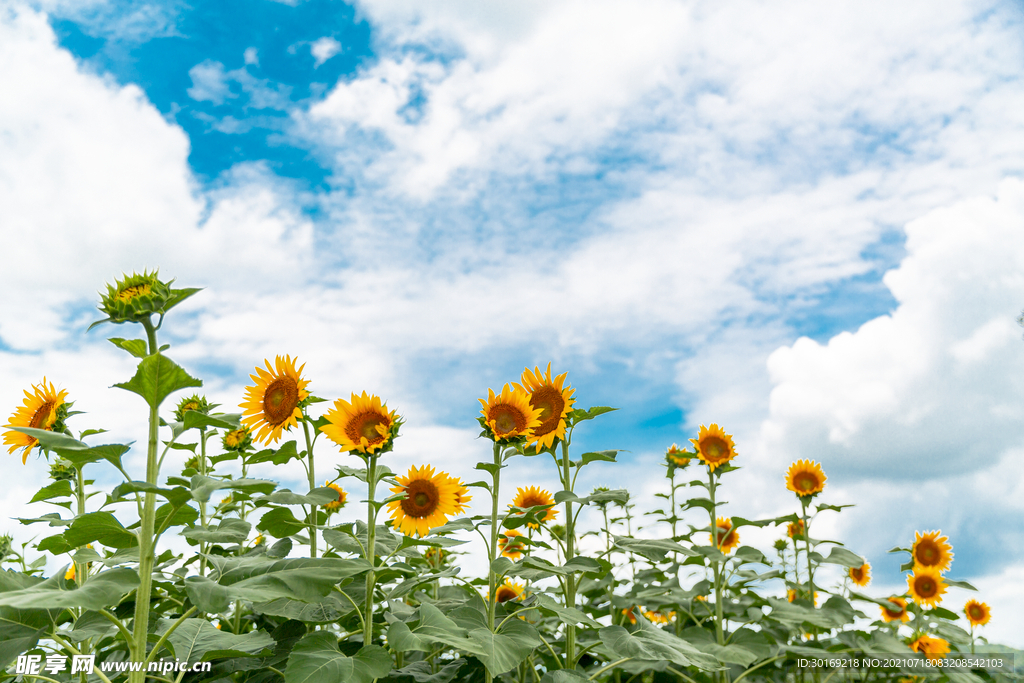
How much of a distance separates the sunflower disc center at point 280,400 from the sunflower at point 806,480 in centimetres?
462

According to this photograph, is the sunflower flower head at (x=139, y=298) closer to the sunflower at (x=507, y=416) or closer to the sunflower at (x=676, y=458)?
the sunflower at (x=507, y=416)

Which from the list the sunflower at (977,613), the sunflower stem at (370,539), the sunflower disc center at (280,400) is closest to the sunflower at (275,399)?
the sunflower disc center at (280,400)

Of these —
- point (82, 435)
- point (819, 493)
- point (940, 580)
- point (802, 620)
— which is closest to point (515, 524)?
point (82, 435)

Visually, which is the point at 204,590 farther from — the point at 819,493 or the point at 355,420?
the point at 819,493

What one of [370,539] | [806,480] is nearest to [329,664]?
[370,539]

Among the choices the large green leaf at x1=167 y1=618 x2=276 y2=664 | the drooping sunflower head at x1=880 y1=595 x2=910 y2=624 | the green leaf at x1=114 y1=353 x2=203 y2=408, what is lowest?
the drooping sunflower head at x1=880 y1=595 x2=910 y2=624

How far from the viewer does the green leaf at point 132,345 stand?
101 inches

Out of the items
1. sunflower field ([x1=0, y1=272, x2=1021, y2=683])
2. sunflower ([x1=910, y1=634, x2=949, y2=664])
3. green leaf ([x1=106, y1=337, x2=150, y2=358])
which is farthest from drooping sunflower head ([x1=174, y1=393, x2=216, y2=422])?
sunflower ([x1=910, y1=634, x2=949, y2=664])

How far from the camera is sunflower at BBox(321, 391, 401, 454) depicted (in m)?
3.22

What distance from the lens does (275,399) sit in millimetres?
3525

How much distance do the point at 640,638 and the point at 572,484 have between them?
0.90 meters

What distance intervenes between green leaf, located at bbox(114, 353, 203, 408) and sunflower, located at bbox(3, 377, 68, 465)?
5.66 feet

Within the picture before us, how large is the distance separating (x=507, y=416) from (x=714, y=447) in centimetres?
269

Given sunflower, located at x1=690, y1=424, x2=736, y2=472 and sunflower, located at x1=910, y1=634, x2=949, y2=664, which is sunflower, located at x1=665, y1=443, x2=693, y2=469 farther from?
sunflower, located at x1=910, y1=634, x2=949, y2=664
